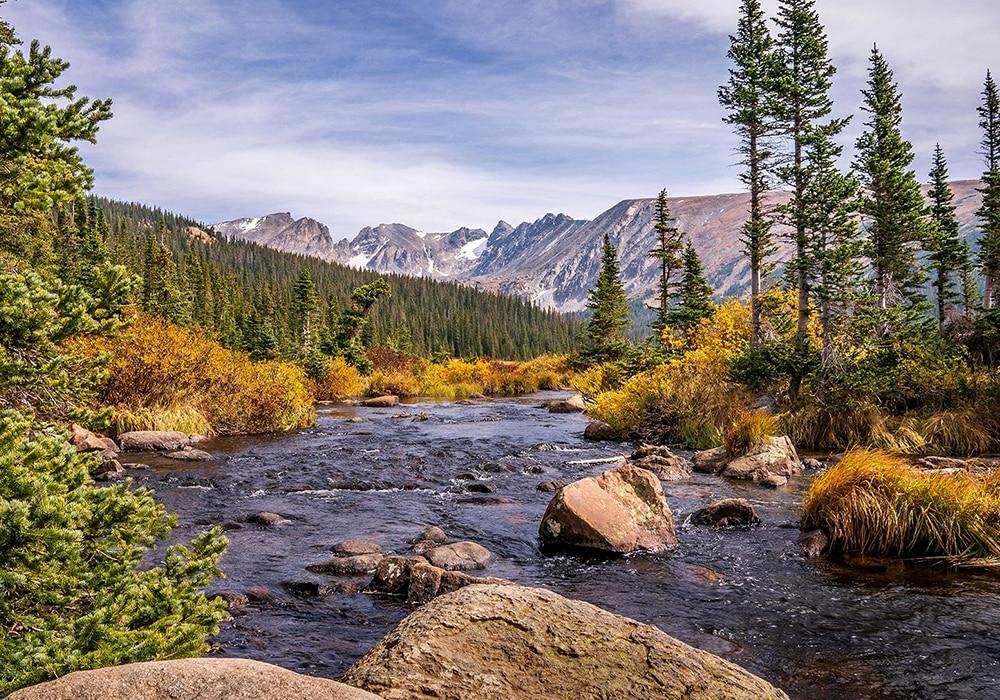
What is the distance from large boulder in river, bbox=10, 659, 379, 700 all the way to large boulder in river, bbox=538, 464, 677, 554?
8.06 metres

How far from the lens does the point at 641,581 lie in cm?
984

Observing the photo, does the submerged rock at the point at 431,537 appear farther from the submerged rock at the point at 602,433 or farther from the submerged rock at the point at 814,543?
the submerged rock at the point at 602,433

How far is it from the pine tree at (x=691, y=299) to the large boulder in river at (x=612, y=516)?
2497cm

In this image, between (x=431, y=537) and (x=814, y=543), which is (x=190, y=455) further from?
(x=814, y=543)

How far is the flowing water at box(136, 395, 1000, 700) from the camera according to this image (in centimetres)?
716

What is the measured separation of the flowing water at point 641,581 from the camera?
282 inches

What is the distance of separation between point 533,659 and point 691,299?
37.9 meters

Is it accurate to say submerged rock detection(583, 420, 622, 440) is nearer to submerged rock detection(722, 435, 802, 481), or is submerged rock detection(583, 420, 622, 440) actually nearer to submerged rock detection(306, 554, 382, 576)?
→ submerged rock detection(722, 435, 802, 481)

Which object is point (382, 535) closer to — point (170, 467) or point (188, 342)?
point (170, 467)

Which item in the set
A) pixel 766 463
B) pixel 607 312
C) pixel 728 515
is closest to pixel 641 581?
pixel 728 515

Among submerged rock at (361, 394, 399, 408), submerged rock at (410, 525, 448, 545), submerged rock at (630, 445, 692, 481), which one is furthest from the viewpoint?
submerged rock at (361, 394, 399, 408)

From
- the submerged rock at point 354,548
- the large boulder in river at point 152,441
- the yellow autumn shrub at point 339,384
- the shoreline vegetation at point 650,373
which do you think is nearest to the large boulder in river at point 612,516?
the shoreline vegetation at point 650,373

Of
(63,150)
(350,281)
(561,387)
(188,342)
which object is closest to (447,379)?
(561,387)

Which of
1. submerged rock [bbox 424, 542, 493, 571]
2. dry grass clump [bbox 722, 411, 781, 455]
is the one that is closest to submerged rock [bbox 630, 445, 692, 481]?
dry grass clump [bbox 722, 411, 781, 455]
